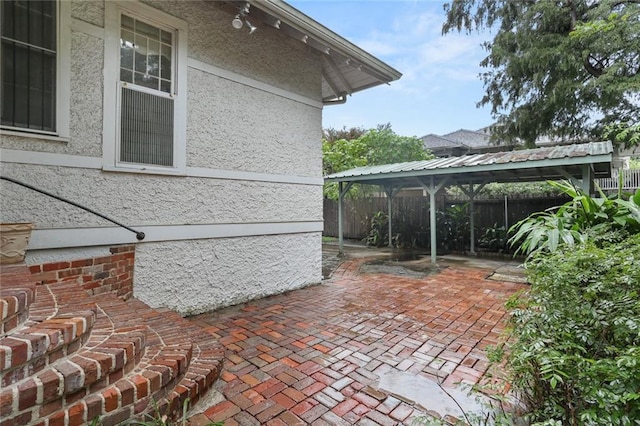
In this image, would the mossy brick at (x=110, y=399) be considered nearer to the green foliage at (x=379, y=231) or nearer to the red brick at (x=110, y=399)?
the red brick at (x=110, y=399)

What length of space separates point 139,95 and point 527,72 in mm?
16248

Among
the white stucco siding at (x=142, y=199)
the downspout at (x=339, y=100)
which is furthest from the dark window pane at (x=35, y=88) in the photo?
the downspout at (x=339, y=100)

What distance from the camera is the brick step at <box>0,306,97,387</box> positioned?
141cm

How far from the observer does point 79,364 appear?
1640 mm

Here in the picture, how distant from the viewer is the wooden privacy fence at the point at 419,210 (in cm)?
1007

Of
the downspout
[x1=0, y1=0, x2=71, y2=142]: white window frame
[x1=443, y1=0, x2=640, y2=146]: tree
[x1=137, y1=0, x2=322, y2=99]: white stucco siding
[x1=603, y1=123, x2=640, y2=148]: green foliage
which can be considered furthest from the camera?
[x1=443, y1=0, x2=640, y2=146]: tree

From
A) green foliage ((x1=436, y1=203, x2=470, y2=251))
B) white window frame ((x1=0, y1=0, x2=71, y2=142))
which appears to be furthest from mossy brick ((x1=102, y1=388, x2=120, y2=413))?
green foliage ((x1=436, y1=203, x2=470, y2=251))

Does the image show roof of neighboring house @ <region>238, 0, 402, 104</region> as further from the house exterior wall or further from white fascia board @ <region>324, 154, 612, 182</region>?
white fascia board @ <region>324, 154, 612, 182</region>

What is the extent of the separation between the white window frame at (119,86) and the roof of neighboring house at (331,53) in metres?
0.94

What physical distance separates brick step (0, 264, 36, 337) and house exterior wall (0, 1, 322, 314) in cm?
110

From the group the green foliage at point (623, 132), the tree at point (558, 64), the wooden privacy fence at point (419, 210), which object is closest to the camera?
the green foliage at point (623, 132)

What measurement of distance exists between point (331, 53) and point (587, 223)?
14.2ft

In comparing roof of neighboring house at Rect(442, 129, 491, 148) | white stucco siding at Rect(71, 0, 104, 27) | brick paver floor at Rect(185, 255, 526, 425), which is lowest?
brick paver floor at Rect(185, 255, 526, 425)

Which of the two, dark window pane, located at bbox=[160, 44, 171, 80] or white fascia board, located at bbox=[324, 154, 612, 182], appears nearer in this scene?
dark window pane, located at bbox=[160, 44, 171, 80]
